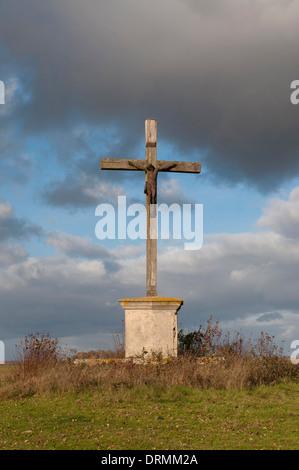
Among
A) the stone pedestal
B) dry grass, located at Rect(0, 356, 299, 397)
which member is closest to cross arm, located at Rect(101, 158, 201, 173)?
the stone pedestal

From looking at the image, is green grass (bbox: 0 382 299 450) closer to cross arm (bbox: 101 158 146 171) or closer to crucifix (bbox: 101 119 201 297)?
crucifix (bbox: 101 119 201 297)

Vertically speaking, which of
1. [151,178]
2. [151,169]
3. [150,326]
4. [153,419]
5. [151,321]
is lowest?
[153,419]

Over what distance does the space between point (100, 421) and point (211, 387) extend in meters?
3.30

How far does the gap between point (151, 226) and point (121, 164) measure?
1.94 meters

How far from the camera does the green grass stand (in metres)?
6.73

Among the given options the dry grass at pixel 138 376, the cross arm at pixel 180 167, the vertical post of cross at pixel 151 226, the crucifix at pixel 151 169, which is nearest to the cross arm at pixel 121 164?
the crucifix at pixel 151 169

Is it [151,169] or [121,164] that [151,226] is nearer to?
[151,169]

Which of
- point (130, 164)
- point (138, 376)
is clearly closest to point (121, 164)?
point (130, 164)

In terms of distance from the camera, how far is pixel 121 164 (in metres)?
13.1

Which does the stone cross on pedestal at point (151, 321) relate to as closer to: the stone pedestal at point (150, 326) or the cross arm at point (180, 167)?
the stone pedestal at point (150, 326)

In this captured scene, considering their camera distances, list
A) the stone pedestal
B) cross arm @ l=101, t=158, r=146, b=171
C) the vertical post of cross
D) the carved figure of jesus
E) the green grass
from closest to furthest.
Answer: the green grass, the stone pedestal, the vertical post of cross, the carved figure of jesus, cross arm @ l=101, t=158, r=146, b=171

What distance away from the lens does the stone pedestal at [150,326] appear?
11883 millimetres
